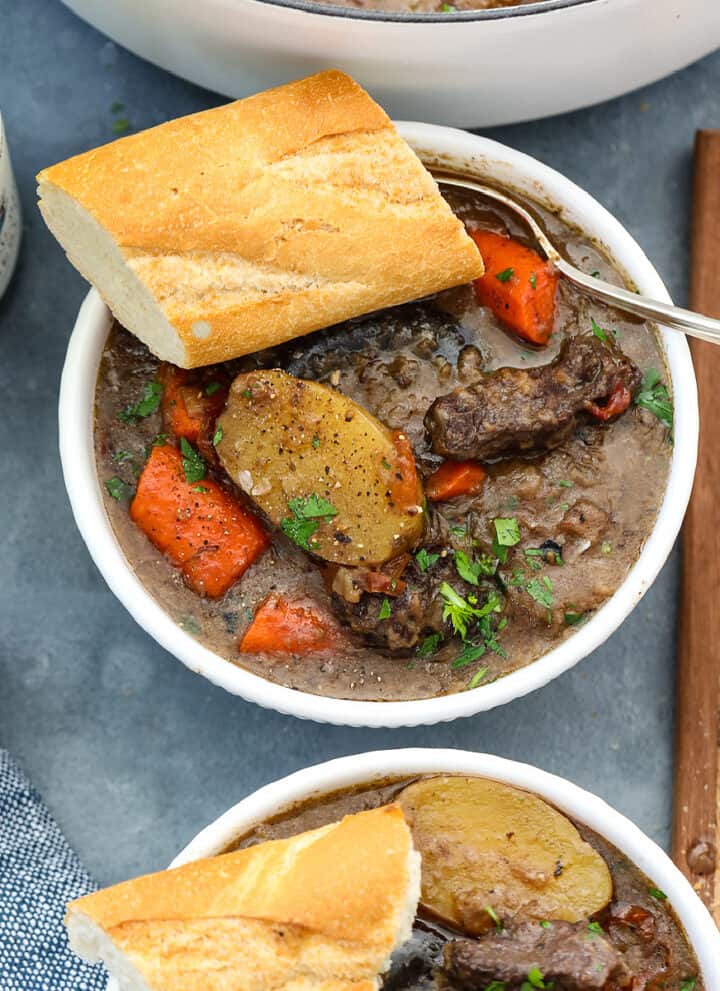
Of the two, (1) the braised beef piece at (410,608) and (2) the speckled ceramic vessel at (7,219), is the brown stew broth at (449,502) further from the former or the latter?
(2) the speckled ceramic vessel at (7,219)

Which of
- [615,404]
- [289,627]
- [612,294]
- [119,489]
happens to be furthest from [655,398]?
[119,489]

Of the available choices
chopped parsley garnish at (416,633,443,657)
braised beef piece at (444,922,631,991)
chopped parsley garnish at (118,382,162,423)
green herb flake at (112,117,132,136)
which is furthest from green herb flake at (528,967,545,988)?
green herb flake at (112,117,132,136)

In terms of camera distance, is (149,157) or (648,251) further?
(648,251)

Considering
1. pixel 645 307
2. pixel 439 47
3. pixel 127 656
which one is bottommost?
pixel 127 656

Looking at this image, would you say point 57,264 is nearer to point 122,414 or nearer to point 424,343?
point 122,414

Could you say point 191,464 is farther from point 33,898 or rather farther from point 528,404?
point 33,898

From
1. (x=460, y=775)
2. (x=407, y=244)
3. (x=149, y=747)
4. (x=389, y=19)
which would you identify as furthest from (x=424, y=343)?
(x=149, y=747)
